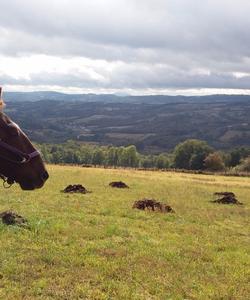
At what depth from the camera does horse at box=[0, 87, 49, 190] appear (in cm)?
715

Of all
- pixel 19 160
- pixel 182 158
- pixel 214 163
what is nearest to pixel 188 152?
pixel 182 158

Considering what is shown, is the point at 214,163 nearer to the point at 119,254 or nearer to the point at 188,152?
the point at 188,152

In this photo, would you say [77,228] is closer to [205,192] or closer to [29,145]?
[29,145]

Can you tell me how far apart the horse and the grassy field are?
4.29 metres

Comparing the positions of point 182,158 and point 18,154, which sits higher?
point 18,154

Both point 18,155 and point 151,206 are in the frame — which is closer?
point 18,155

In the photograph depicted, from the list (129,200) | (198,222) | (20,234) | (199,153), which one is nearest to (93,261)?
(20,234)

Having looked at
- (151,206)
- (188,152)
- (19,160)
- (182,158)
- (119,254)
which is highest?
(19,160)

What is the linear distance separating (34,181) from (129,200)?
79.6 feet

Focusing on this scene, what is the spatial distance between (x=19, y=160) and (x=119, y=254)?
27.9 ft

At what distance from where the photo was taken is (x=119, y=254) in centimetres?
1510

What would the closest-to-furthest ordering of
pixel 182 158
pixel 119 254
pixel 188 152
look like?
pixel 119 254 < pixel 188 152 < pixel 182 158

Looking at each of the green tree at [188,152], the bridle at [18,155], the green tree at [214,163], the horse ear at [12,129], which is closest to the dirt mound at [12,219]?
the bridle at [18,155]

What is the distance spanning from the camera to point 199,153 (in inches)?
4788
